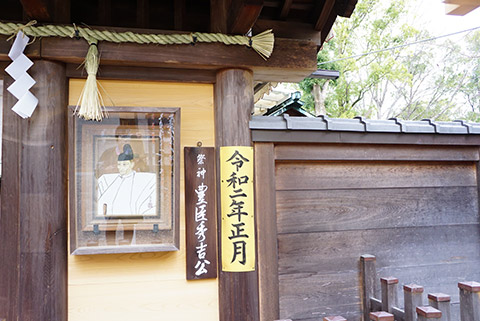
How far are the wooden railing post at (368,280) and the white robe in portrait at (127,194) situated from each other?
5.60ft

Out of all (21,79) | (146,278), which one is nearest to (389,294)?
(146,278)

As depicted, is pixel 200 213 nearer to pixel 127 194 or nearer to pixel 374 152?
pixel 127 194

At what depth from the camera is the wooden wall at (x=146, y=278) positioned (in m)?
2.53

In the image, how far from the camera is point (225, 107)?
273 cm

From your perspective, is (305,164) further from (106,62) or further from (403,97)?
(403,97)

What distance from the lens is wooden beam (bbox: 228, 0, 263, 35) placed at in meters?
2.38

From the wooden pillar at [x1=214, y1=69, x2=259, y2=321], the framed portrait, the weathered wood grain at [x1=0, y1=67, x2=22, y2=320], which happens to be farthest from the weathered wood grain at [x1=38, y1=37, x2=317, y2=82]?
the weathered wood grain at [x1=0, y1=67, x2=22, y2=320]

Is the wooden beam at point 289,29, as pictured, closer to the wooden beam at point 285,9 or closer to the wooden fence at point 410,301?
the wooden beam at point 285,9

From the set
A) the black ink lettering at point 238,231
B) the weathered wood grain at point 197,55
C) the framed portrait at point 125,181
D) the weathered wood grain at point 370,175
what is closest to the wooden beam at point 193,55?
the weathered wood grain at point 197,55

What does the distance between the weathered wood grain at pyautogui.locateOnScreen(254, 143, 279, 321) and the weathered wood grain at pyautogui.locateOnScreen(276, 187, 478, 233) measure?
0.45 feet

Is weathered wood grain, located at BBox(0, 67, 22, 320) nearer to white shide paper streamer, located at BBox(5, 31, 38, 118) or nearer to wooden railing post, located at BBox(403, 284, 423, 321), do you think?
white shide paper streamer, located at BBox(5, 31, 38, 118)

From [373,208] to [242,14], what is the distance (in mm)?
1862

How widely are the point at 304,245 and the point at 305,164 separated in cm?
64

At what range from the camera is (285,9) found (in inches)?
116
